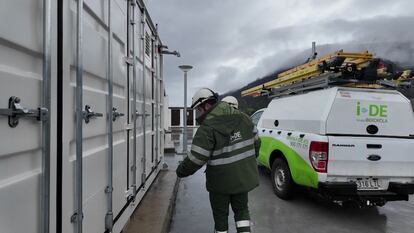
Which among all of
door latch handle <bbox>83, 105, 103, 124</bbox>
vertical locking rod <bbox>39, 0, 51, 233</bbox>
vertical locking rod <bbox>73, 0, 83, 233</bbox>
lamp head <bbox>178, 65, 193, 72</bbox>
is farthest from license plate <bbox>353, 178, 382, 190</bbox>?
lamp head <bbox>178, 65, 193, 72</bbox>

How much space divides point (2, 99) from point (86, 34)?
3.87 ft

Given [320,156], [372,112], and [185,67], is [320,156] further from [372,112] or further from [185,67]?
[185,67]

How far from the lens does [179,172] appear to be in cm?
377

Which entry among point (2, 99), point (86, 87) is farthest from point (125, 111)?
point (2, 99)

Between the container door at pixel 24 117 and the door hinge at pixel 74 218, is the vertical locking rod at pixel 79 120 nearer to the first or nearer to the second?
the door hinge at pixel 74 218

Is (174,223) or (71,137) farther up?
(71,137)

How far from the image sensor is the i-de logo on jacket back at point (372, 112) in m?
5.37

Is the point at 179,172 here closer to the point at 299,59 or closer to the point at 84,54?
the point at 84,54

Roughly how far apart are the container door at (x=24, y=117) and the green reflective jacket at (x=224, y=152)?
1813mm

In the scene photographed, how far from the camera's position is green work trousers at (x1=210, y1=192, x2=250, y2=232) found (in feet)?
12.5

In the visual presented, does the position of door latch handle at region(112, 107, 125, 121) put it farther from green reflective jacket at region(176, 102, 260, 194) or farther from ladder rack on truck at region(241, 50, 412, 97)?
ladder rack on truck at region(241, 50, 412, 97)

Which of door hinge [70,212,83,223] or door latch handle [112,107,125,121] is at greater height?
door latch handle [112,107,125,121]

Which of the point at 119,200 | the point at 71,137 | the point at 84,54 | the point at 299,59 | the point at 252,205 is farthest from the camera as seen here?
the point at 299,59

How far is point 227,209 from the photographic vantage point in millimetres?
3842
